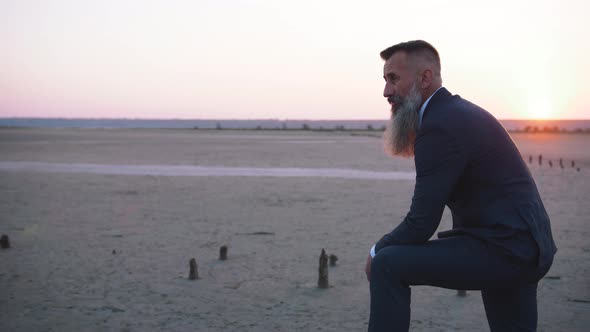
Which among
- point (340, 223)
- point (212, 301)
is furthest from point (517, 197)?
point (340, 223)

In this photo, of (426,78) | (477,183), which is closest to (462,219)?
(477,183)

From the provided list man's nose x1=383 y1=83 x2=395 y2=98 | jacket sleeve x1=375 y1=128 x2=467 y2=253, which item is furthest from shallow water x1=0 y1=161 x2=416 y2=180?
jacket sleeve x1=375 y1=128 x2=467 y2=253

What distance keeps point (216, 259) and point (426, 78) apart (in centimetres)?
537

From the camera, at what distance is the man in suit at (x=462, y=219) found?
9.62 ft

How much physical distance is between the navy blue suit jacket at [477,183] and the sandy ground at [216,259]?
104 inches

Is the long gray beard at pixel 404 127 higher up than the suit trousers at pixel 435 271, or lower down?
higher up

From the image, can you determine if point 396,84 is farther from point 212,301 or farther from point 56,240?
point 56,240

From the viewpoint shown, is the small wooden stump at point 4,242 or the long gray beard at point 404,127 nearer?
the long gray beard at point 404,127

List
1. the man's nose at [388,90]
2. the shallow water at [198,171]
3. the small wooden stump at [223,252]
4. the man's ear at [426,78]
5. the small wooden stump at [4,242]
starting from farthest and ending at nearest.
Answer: the shallow water at [198,171]
the small wooden stump at [4,242]
the small wooden stump at [223,252]
the man's nose at [388,90]
the man's ear at [426,78]

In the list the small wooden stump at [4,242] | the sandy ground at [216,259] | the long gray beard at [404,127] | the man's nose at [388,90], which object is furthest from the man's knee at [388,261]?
the small wooden stump at [4,242]

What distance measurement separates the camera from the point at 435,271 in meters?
3.06

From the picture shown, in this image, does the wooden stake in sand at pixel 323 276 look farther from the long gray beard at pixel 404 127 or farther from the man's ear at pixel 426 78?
the man's ear at pixel 426 78

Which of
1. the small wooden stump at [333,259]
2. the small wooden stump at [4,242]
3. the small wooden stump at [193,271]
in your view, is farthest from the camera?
the small wooden stump at [4,242]

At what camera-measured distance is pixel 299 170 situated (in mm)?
21828
